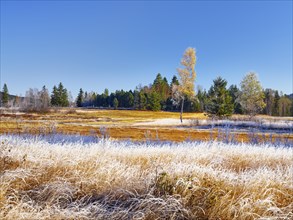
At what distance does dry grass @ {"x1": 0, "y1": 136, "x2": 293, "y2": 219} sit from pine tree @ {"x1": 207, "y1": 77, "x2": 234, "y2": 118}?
1030 inches

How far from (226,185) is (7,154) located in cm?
378

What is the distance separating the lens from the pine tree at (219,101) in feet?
98.6

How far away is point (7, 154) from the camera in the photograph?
181 inches

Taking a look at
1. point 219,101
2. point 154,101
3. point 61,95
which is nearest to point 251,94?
point 219,101

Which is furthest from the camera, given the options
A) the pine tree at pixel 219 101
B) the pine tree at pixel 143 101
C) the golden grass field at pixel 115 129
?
the pine tree at pixel 143 101

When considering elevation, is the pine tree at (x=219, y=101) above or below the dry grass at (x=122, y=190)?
above

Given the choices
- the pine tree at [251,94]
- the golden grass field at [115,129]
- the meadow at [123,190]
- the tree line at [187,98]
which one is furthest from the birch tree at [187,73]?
the meadow at [123,190]

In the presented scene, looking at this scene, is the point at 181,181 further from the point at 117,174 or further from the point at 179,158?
the point at 179,158

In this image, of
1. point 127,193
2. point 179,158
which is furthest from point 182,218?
point 179,158

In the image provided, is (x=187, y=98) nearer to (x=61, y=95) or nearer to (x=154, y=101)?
(x=154, y=101)

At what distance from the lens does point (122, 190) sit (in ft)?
11.2

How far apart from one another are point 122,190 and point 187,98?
52.1 m

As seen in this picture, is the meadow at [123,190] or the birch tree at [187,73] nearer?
the meadow at [123,190]

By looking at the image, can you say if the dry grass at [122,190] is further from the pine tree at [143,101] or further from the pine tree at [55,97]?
the pine tree at [55,97]
